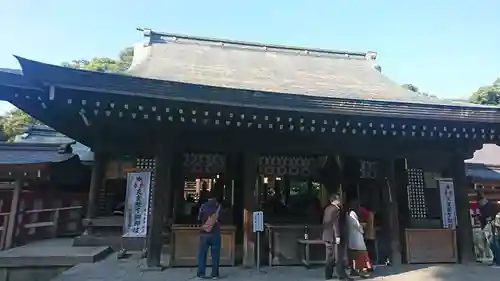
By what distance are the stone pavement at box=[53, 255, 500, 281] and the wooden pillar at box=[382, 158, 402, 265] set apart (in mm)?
348

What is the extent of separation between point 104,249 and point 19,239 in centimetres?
298

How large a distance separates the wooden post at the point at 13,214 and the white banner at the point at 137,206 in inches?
142

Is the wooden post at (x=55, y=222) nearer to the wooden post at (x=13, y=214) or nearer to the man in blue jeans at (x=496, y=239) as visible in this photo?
the wooden post at (x=13, y=214)

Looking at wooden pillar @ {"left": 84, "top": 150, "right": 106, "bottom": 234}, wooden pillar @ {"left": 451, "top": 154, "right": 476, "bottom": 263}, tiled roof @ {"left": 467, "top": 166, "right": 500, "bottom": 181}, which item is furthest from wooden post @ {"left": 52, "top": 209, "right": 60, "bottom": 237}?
tiled roof @ {"left": 467, "top": 166, "right": 500, "bottom": 181}

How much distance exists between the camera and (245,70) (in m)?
11.2

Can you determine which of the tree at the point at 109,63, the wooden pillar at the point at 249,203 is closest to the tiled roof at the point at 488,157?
the wooden pillar at the point at 249,203

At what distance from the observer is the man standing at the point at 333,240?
621cm

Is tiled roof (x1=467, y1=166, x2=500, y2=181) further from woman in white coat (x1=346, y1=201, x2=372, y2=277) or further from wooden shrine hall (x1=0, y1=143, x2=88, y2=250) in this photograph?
wooden shrine hall (x1=0, y1=143, x2=88, y2=250)

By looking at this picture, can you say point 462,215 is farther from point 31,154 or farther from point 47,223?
point 31,154

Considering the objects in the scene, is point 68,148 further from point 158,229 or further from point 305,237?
point 305,237

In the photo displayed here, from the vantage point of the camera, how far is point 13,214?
948cm

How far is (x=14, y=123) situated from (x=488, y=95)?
133 feet

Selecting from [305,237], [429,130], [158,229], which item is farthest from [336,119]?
[158,229]

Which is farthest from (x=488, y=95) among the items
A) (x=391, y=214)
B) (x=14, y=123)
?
(x=14, y=123)
